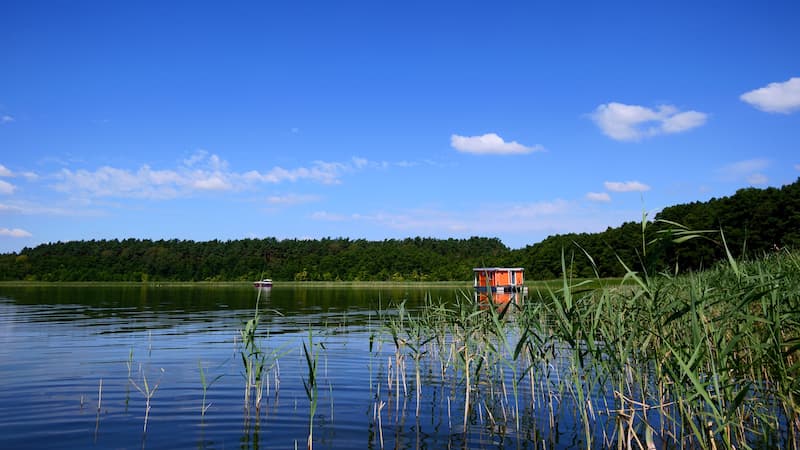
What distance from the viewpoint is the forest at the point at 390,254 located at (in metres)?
80.4

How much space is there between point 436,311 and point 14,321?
92.2ft

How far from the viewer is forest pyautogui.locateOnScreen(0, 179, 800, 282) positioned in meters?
80.4

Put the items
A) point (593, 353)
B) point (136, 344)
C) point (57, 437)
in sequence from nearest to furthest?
point (593, 353) → point (57, 437) → point (136, 344)

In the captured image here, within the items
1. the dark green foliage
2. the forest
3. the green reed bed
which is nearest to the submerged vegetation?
the green reed bed

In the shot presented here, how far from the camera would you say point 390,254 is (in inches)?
5891

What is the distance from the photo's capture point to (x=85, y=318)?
3309cm

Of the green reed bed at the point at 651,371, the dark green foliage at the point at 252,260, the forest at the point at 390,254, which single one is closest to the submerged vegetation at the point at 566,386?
the green reed bed at the point at 651,371

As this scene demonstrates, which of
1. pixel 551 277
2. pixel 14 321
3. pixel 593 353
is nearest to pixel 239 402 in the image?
pixel 593 353

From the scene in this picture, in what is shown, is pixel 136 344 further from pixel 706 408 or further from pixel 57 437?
pixel 706 408

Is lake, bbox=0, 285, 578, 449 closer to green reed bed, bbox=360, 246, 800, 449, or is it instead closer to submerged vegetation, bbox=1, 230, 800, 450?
submerged vegetation, bbox=1, 230, 800, 450

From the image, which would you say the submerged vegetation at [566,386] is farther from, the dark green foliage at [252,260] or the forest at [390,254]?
the dark green foliage at [252,260]

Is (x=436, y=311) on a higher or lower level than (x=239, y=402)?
higher

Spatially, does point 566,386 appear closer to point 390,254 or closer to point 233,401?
point 233,401

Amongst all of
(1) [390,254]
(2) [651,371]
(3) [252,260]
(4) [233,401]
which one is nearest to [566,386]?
(2) [651,371]
